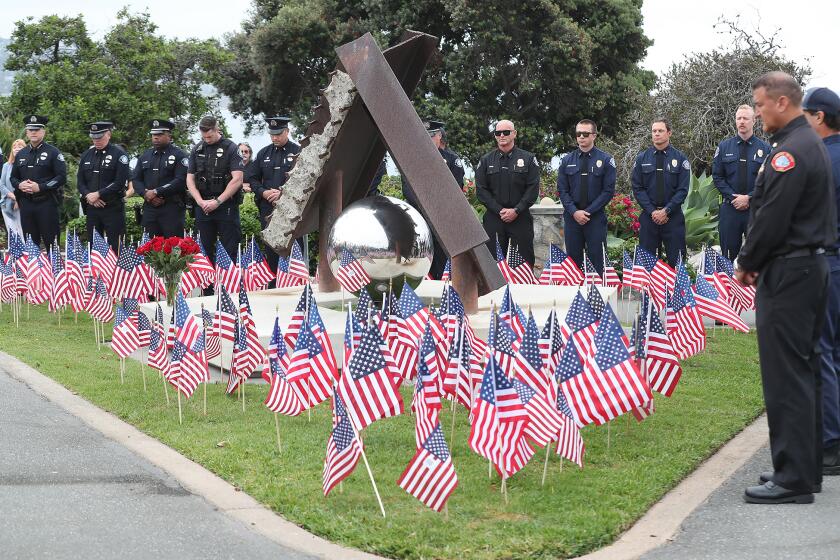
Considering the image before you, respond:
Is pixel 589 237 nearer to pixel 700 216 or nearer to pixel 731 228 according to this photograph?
pixel 731 228

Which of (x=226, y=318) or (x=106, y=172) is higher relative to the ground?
(x=106, y=172)

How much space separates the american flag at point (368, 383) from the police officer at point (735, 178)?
7668 millimetres

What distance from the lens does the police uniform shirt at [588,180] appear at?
12930 mm

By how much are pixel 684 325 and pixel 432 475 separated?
4.30 m

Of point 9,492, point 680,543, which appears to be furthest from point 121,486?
point 680,543

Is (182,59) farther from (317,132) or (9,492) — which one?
(9,492)

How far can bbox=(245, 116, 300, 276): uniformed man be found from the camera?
13.7 meters

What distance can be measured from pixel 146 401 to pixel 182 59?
87.4 feet

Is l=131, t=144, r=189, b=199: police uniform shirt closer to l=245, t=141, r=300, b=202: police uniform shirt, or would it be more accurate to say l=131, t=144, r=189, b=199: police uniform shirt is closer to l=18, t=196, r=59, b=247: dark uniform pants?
l=245, t=141, r=300, b=202: police uniform shirt

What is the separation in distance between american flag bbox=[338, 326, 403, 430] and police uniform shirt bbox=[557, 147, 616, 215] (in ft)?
24.0

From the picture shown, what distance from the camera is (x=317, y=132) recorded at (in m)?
11.4

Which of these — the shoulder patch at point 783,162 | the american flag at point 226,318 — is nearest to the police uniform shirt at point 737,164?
the american flag at point 226,318

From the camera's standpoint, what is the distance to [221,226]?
14.0 meters

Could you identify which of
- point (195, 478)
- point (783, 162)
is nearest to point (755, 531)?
point (783, 162)
